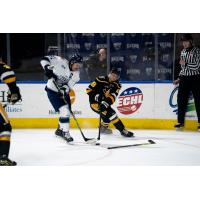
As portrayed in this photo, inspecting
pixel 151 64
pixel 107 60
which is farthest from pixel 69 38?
pixel 151 64

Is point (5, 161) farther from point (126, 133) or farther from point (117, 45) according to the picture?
point (117, 45)

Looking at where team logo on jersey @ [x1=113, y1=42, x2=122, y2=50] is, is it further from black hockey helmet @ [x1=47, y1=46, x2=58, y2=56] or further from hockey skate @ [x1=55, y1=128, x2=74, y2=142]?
hockey skate @ [x1=55, y1=128, x2=74, y2=142]

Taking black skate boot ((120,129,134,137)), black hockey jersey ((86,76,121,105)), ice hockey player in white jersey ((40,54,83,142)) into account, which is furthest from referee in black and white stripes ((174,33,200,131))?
ice hockey player in white jersey ((40,54,83,142))

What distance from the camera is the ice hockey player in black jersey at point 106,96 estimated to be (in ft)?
15.0

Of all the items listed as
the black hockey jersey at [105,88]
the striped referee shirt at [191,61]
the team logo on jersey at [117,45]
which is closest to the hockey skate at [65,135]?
the black hockey jersey at [105,88]

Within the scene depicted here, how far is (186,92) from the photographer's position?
16.2ft

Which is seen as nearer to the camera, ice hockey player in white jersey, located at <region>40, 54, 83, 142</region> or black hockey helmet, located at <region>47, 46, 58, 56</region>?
ice hockey player in white jersey, located at <region>40, 54, 83, 142</region>

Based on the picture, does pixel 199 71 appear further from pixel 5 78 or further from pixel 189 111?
pixel 5 78

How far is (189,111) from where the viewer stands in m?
5.04

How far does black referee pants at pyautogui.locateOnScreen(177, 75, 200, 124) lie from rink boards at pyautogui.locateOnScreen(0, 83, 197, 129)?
0.14m

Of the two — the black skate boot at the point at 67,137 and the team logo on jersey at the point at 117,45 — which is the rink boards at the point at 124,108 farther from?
the black skate boot at the point at 67,137

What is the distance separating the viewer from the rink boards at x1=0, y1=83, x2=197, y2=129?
5074mm

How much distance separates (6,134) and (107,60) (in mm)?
2150

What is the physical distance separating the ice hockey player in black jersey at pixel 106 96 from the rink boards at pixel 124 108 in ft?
1.40
